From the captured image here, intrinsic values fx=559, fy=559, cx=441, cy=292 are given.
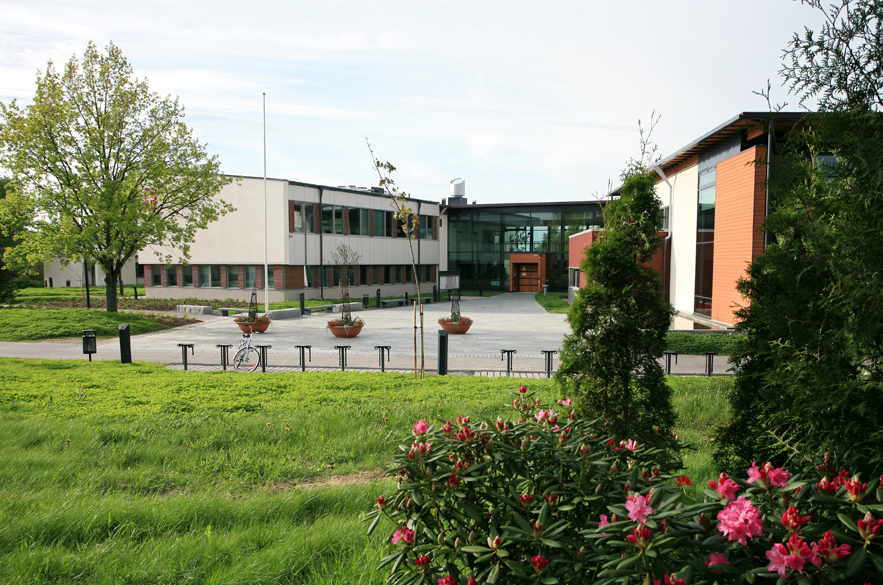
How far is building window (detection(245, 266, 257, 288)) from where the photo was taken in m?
36.8

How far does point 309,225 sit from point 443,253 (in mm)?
18657

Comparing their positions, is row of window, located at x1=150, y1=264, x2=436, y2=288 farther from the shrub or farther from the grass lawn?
the shrub

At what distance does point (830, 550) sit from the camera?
196 cm

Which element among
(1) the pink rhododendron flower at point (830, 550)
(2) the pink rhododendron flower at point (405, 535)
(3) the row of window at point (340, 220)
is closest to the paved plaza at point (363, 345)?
(3) the row of window at point (340, 220)

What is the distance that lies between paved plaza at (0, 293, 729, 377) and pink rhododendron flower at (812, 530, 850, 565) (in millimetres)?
11904

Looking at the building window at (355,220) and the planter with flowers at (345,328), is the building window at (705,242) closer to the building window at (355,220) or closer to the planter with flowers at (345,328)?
the planter with flowers at (345,328)

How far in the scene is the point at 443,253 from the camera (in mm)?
54125

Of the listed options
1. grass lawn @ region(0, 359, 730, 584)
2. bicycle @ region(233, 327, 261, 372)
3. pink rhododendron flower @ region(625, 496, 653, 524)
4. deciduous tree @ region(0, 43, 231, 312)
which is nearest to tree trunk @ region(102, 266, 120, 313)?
deciduous tree @ region(0, 43, 231, 312)

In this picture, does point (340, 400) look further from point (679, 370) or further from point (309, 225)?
point (309, 225)

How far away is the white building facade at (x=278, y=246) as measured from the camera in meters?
35.9

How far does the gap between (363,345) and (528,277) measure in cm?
3742

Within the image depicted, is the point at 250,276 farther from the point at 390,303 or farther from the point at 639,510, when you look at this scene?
the point at 639,510

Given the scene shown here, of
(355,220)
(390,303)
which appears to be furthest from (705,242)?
(355,220)

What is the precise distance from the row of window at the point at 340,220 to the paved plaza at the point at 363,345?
10366mm
